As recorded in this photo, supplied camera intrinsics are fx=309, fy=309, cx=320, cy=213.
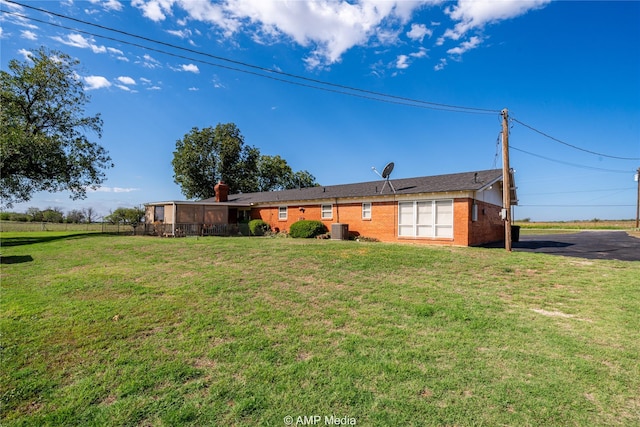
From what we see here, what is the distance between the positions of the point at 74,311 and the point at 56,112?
29541 mm

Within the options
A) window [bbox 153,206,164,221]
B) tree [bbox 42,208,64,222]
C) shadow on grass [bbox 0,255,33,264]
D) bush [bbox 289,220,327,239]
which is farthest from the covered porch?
tree [bbox 42,208,64,222]

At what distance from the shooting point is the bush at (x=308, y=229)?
20.5 metres

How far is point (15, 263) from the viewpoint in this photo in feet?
37.4

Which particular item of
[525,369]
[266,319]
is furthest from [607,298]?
[266,319]

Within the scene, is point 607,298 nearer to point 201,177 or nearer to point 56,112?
point 56,112

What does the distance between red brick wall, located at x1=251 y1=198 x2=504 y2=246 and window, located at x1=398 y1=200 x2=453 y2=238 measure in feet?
0.89

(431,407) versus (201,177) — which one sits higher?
(201,177)

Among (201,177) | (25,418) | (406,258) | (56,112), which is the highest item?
(56,112)

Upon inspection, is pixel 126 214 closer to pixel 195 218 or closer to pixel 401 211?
pixel 195 218

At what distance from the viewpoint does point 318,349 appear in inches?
173

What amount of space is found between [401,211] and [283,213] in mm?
10237

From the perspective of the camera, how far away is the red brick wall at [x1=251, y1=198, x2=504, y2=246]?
610 inches

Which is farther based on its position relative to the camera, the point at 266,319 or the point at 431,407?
the point at 266,319

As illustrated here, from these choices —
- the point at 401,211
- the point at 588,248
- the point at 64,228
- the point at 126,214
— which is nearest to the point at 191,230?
the point at 401,211
